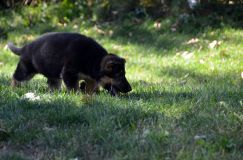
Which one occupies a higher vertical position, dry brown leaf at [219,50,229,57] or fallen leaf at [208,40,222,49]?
dry brown leaf at [219,50,229,57]

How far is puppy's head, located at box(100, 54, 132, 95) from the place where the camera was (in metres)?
8.27

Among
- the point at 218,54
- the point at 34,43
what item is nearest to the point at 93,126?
the point at 34,43

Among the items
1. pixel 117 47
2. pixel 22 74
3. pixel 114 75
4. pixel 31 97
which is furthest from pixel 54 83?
pixel 117 47

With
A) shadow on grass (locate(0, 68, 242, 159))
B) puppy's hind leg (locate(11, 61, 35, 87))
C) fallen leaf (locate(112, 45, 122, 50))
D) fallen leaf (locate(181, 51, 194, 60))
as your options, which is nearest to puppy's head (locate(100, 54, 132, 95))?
shadow on grass (locate(0, 68, 242, 159))

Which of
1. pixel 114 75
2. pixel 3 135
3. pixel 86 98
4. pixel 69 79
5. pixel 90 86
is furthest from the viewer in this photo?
pixel 90 86

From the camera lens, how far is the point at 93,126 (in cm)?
616

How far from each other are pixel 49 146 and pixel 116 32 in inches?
427

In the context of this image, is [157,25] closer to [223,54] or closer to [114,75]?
[223,54]

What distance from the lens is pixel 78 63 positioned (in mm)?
8648

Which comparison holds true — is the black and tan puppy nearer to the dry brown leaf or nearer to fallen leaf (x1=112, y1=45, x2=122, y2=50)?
the dry brown leaf

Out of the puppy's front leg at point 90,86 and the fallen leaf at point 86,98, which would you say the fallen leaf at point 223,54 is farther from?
the fallen leaf at point 86,98

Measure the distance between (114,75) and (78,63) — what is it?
64cm

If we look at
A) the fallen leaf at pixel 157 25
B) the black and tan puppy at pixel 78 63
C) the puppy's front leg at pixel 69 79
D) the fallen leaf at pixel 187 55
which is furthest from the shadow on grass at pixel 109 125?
the fallen leaf at pixel 157 25

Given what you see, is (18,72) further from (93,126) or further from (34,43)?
(93,126)
